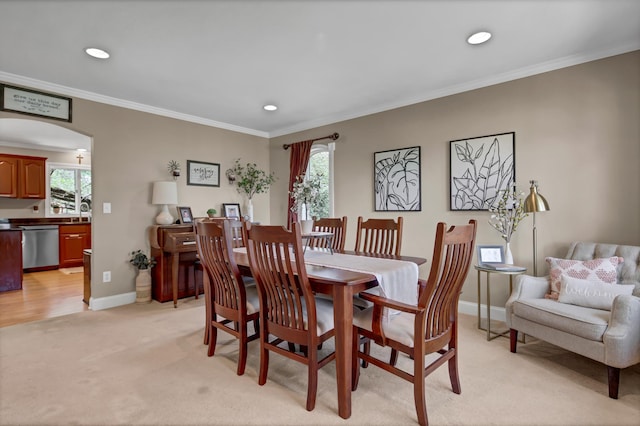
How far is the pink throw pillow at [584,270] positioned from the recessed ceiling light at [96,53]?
4.15 meters

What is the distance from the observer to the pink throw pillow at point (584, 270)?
7.80 ft

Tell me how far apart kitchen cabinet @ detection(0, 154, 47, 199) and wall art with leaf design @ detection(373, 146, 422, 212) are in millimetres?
6712

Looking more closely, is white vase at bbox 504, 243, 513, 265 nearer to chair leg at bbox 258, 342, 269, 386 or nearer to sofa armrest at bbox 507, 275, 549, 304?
sofa armrest at bbox 507, 275, 549, 304

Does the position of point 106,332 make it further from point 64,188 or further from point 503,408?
point 64,188

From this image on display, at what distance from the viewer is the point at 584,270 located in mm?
2451

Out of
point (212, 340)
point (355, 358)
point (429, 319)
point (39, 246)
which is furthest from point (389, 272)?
point (39, 246)

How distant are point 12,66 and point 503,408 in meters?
4.79

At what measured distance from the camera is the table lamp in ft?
13.4

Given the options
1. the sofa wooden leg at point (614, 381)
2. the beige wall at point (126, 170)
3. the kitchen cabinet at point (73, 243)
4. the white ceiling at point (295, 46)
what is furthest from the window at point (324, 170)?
the kitchen cabinet at point (73, 243)

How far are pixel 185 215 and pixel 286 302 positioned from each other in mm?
2985

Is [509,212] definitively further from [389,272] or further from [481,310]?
[389,272]

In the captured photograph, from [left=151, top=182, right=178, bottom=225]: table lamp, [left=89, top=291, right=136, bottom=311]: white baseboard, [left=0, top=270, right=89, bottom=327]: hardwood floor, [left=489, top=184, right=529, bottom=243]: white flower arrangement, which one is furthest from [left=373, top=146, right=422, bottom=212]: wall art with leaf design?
[left=0, top=270, right=89, bottom=327]: hardwood floor

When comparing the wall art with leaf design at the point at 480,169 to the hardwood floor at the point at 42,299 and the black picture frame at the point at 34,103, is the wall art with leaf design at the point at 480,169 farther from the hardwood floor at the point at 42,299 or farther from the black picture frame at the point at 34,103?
the hardwood floor at the point at 42,299

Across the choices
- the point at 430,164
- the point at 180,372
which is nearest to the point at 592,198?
the point at 430,164
